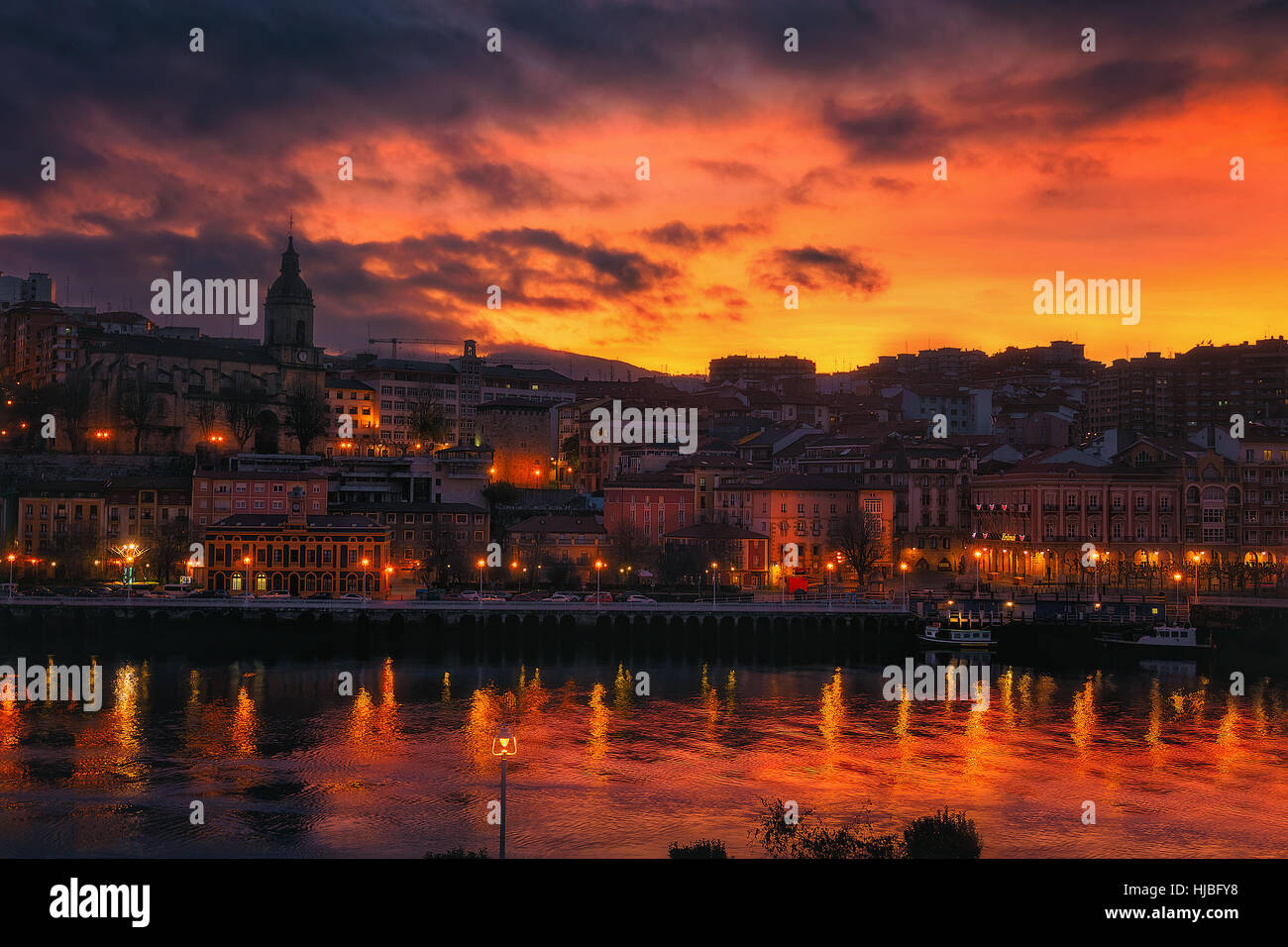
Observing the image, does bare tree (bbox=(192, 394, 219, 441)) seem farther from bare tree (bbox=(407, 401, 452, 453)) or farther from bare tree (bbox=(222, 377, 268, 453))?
bare tree (bbox=(407, 401, 452, 453))

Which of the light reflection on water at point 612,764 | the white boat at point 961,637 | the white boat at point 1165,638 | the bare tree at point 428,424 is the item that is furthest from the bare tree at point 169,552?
the white boat at point 1165,638

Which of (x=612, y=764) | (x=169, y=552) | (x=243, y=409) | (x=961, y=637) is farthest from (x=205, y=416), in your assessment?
(x=612, y=764)

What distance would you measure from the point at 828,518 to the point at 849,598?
53.9ft

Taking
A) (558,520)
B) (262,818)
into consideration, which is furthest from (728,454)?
(262,818)

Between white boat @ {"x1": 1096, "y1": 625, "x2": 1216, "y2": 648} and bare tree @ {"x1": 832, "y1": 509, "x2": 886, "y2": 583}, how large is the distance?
18706 mm

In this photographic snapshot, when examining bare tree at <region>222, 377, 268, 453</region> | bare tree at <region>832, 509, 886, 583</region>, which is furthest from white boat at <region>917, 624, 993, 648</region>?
bare tree at <region>222, 377, 268, 453</region>

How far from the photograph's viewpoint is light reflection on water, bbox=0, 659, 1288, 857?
83.1 feet

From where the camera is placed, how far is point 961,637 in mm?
52406

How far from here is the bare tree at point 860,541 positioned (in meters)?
69.8

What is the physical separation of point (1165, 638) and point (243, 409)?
247ft

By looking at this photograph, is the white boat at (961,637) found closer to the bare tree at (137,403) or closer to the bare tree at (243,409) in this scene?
the bare tree at (243,409)

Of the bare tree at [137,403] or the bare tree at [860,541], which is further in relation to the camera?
the bare tree at [137,403]

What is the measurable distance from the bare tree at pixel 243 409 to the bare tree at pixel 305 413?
2.82 metres
